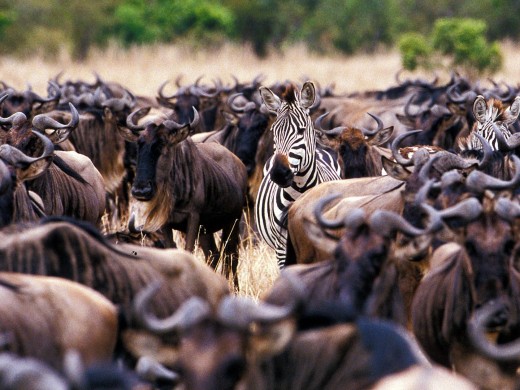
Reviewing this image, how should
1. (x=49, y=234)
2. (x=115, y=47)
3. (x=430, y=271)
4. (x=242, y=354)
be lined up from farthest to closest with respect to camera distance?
1. (x=115, y=47)
2. (x=430, y=271)
3. (x=49, y=234)
4. (x=242, y=354)

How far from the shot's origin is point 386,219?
583cm

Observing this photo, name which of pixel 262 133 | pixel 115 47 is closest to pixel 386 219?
pixel 262 133

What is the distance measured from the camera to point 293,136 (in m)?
9.35

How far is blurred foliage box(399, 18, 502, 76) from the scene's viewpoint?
27.1 m

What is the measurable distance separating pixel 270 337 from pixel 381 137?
618 centimetres

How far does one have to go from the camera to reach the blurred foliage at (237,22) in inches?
1529

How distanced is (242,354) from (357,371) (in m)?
0.50

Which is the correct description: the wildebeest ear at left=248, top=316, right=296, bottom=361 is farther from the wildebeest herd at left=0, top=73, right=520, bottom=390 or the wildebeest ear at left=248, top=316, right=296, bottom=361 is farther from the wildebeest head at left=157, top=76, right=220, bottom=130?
the wildebeest head at left=157, top=76, right=220, bottom=130

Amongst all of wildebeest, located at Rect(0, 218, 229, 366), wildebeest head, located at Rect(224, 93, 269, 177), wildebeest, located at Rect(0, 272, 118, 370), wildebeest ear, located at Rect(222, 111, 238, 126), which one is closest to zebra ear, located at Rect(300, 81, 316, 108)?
wildebeest head, located at Rect(224, 93, 269, 177)

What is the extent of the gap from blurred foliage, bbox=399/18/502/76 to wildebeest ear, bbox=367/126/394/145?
16479 millimetres

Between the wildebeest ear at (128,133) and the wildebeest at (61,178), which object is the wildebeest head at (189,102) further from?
the wildebeest at (61,178)

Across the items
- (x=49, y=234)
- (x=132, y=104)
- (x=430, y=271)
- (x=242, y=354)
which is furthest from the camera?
(x=132, y=104)

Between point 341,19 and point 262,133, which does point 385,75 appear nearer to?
point 341,19

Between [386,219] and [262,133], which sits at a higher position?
[386,219]
